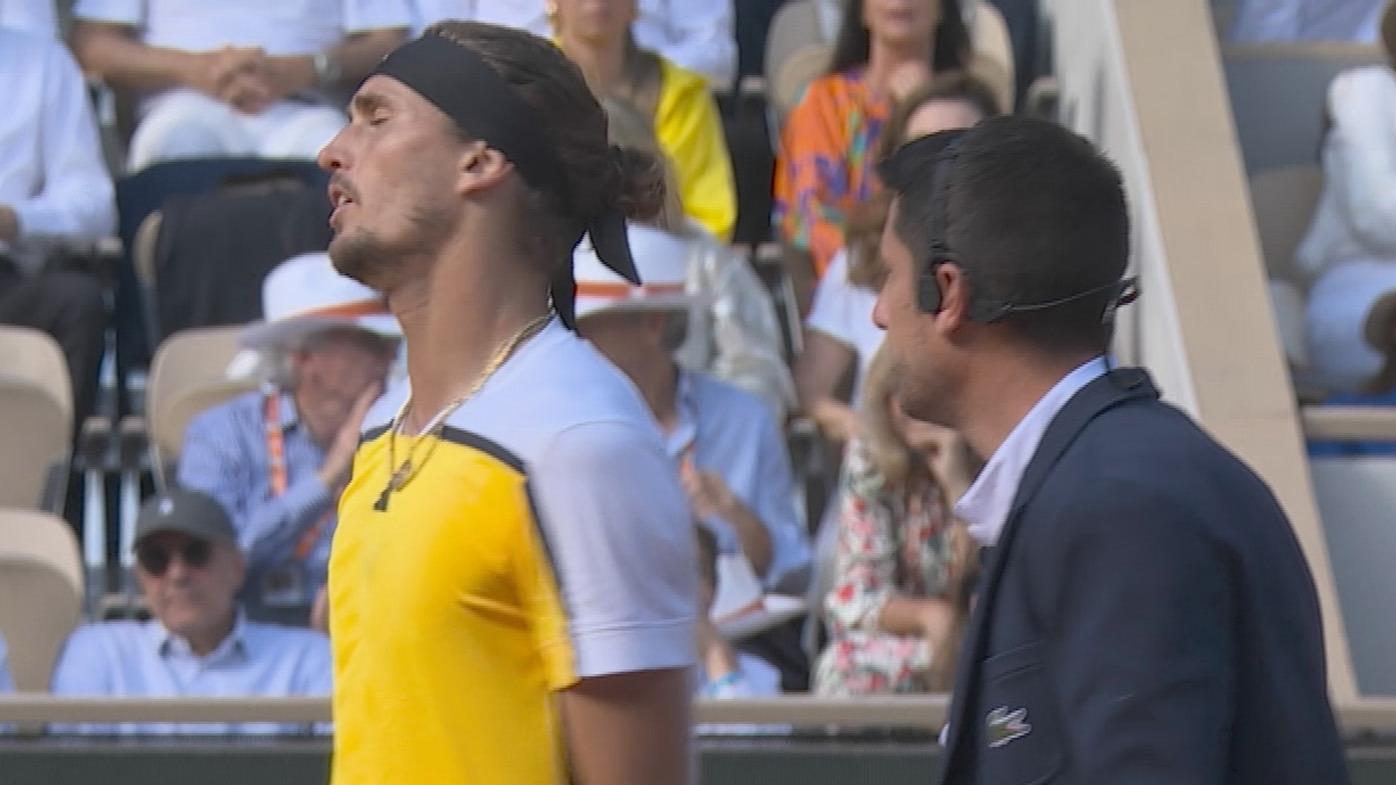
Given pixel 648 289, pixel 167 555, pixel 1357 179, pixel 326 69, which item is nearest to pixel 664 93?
pixel 326 69

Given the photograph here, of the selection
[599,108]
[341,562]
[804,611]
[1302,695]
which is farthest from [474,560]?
[804,611]

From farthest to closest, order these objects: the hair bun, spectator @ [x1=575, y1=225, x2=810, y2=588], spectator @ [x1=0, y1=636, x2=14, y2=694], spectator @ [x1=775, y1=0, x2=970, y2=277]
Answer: spectator @ [x1=775, y1=0, x2=970, y2=277], spectator @ [x1=575, y1=225, x2=810, y2=588], spectator @ [x1=0, y1=636, x2=14, y2=694], the hair bun

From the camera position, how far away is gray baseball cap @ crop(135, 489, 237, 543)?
16.7 feet

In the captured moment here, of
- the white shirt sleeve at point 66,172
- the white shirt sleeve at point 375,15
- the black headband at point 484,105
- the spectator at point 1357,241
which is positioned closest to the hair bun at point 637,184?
the black headband at point 484,105

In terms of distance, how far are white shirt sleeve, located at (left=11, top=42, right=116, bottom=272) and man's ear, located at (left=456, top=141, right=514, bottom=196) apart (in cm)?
406

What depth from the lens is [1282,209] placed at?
6500mm

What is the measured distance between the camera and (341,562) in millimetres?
2318

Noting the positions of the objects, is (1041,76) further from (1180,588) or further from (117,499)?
(1180,588)

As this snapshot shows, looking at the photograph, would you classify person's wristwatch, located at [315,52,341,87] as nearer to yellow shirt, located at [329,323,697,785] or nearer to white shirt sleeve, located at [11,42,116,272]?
white shirt sleeve, located at [11,42,116,272]

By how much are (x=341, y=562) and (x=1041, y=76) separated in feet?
17.3

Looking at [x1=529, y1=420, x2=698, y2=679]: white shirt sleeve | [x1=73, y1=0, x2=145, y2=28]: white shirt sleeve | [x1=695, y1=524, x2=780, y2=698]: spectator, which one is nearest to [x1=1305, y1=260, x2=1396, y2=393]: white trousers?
[x1=695, y1=524, x2=780, y2=698]: spectator

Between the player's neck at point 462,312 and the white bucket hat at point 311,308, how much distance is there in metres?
3.12

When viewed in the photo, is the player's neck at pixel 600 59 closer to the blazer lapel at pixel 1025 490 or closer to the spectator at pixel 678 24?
the spectator at pixel 678 24

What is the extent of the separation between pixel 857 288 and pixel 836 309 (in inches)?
4.9
